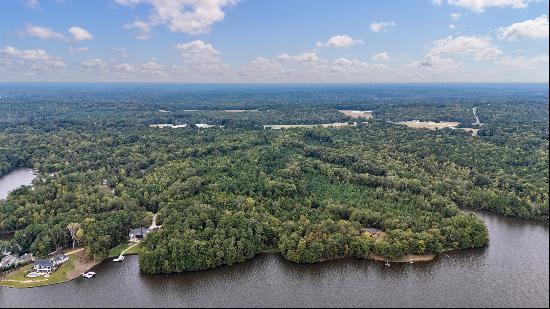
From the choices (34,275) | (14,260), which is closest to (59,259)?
(34,275)

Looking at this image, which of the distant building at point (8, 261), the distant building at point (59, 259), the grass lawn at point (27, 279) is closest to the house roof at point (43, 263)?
the distant building at point (59, 259)

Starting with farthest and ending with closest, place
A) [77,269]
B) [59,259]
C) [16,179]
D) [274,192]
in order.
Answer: [16,179], [274,192], [59,259], [77,269]

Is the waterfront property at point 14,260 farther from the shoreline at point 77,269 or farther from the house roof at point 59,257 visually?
the house roof at point 59,257

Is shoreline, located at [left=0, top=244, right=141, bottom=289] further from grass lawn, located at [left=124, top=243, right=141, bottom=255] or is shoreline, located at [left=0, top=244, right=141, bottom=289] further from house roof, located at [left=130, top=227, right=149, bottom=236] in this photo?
house roof, located at [left=130, top=227, right=149, bottom=236]

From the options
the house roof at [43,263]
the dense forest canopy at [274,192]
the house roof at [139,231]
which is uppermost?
the dense forest canopy at [274,192]

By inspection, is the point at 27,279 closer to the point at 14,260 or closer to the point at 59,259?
the point at 59,259

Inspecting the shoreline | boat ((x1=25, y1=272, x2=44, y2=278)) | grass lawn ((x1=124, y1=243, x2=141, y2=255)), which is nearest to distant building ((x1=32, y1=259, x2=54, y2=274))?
boat ((x1=25, y1=272, x2=44, y2=278))

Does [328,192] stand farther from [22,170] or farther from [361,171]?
[22,170]
